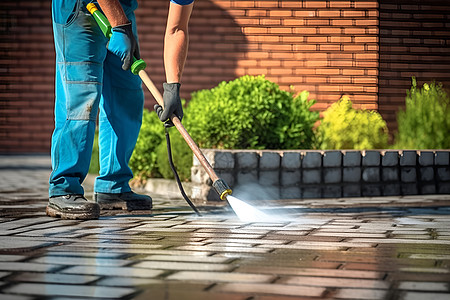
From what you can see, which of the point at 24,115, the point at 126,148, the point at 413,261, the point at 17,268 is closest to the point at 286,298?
the point at 413,261

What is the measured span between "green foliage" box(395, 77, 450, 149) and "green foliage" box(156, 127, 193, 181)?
2690 mm

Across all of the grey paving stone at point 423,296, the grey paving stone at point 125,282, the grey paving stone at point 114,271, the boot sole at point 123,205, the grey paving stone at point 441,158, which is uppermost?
the grey paving stone at point 441,158

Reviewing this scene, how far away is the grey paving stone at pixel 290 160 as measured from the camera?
264 inches

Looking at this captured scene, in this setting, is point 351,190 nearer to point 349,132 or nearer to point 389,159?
point 389,159

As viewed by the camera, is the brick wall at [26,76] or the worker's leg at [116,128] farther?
the brick wall at [26,76]

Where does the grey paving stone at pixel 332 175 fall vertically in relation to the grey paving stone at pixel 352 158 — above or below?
below

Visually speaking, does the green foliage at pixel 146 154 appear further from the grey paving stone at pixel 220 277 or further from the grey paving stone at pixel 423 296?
the grey paving stone at pixel 423 296

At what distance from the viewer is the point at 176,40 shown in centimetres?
512

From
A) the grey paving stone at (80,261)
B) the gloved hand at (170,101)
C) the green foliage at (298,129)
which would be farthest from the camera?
the green foliage at (298,129)

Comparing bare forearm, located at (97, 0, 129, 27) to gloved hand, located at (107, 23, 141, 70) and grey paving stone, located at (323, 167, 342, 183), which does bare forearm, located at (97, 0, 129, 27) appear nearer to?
gloved hand, located at (107, 23, 141, 70)

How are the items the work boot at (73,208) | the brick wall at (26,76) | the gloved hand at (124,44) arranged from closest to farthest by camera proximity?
the work boot at (73,208) < the gloved hand at (124,44) < the brick wall at (26,76)

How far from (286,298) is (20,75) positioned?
41.0ft

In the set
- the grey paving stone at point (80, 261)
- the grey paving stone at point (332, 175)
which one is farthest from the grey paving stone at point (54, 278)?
the grey paving stone at point (332, 175)

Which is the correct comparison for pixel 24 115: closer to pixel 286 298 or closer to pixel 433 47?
pixel 433 47
